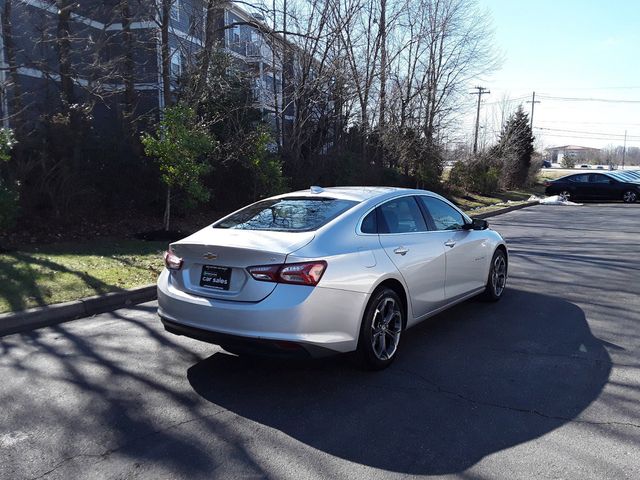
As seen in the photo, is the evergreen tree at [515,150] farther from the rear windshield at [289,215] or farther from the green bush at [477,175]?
the rear windshield at [289,215]

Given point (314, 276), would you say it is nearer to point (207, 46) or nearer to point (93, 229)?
point (93, 229)

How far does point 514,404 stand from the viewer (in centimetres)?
401

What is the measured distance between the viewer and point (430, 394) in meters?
4.20

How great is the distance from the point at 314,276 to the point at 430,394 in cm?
130

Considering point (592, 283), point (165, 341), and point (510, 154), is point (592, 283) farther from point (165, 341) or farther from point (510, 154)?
point (510, 154)

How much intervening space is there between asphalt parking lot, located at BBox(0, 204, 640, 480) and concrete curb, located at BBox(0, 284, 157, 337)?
0.24m

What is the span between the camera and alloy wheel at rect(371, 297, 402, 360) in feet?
15.0

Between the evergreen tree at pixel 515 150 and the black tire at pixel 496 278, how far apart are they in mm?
25993

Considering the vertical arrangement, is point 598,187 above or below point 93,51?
below

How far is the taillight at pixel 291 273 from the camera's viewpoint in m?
4.02

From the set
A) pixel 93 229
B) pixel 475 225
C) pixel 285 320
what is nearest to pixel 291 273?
pixel 285 320

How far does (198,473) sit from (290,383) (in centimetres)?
139

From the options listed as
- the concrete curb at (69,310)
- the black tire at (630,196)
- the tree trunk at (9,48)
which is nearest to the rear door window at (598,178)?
the black tire at (630,196)

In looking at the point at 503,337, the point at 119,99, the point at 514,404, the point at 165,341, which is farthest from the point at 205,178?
the point at 514,404
